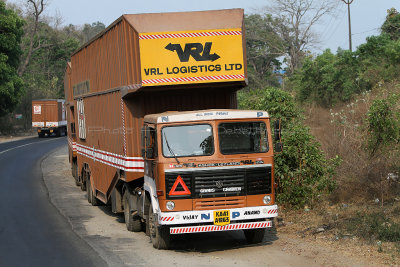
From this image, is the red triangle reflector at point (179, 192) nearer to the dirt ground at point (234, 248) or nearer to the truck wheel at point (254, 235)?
the dirt ground at point (234, 248)

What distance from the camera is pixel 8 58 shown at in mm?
49594

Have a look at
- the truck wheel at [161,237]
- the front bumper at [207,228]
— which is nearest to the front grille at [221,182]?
the front bumper at [207,228]

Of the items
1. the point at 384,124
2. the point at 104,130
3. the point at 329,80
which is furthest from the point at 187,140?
the point at 329,80

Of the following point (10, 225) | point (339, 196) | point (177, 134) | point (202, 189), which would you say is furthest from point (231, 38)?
point (10, 225)

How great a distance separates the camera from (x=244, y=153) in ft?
34.3

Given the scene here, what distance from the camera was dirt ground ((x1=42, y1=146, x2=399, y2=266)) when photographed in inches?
373

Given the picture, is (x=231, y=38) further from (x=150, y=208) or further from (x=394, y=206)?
(x=394, y=206)

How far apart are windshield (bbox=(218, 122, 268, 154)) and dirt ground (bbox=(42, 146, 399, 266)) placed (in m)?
1.84

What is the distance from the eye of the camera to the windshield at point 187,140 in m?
10.3

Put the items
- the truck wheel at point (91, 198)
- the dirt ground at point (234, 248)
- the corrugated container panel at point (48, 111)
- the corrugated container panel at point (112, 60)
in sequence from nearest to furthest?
the dirt ground at point (234, 248), the corrugated container panel at point (112, 60), the truck wheel at point (91, 198), the corrugated container panel at point (48, 111)

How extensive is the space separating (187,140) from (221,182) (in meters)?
0.96

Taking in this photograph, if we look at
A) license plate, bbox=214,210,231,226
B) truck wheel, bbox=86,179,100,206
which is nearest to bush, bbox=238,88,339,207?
license plate, bbox=214,210,231,226

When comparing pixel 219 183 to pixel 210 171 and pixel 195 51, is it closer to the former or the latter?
pixel 210 171

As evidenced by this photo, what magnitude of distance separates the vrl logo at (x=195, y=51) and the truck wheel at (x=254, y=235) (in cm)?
344
